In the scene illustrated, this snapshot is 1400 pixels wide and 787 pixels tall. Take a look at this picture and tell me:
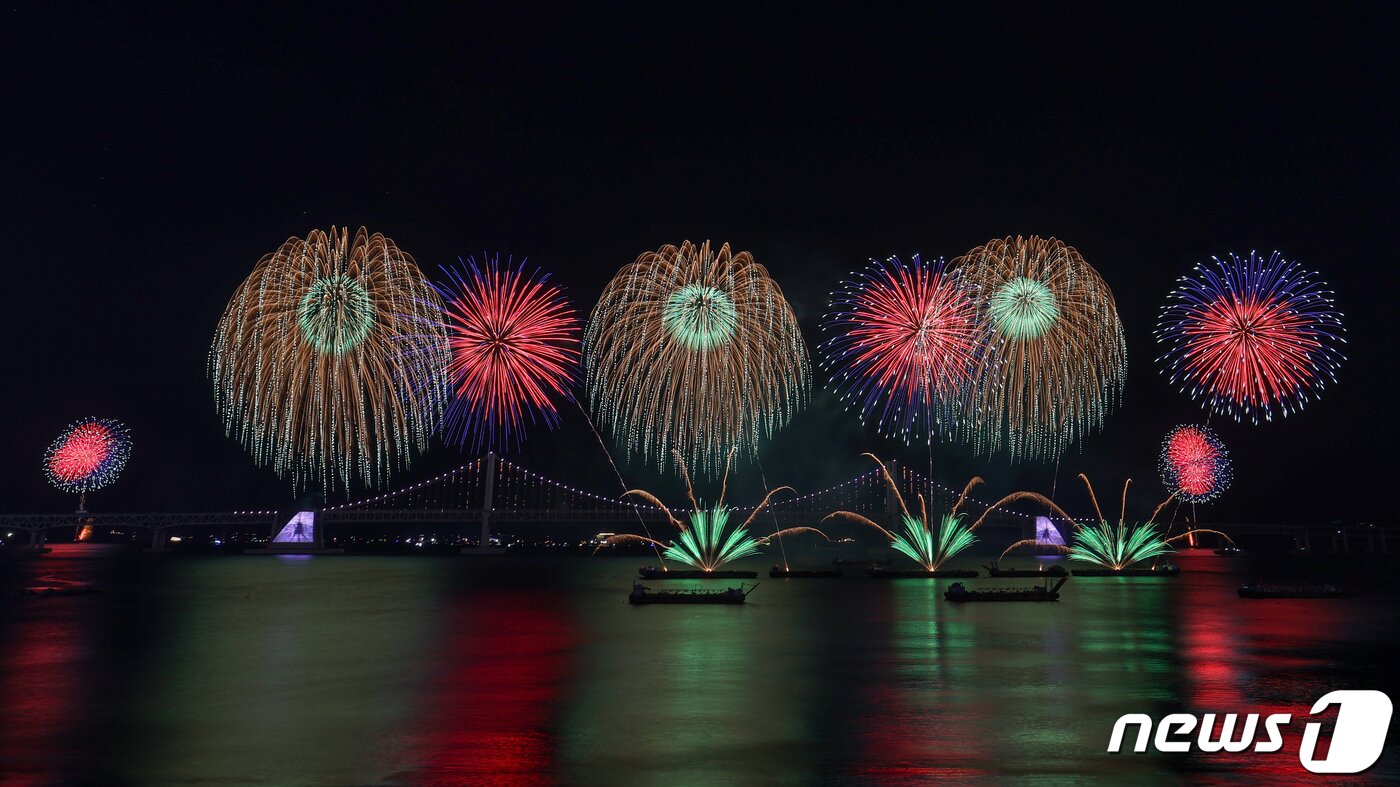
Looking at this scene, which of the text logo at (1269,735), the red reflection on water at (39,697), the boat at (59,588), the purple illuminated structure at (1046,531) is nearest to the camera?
the text logo at (1269,735)

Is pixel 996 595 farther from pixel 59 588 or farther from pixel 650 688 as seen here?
pixel 59 588

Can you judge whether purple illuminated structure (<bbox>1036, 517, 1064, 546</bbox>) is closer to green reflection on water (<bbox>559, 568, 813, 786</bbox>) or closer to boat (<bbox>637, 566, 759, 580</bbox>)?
boat (<bbox>637, 566, 759, 580</bbox>)

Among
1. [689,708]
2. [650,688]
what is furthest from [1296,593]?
[689,708]

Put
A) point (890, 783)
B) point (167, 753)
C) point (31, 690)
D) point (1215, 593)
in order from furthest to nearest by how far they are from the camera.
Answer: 1. point (1215, 593)
2. point (31, 690)
3. point (167, 753)
4. point (890, 783)

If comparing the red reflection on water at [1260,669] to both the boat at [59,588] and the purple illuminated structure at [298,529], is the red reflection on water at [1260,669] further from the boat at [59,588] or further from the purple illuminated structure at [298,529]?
the purple illuminated structure at [298,529]

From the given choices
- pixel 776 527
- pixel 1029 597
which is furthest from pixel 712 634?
pixel 776 527

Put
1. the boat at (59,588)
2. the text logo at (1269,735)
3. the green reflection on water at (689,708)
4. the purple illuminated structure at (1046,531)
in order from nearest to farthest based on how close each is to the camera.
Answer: the green reflection on water at (689,708) < the text logo at (1269,735) < the boat at (59,588) < the purple illuminated structure at (1046,531)

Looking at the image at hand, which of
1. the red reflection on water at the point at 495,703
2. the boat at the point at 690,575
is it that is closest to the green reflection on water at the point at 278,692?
the red reflection on water at the point at 495,703

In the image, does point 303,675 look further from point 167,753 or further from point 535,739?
point 535,739
